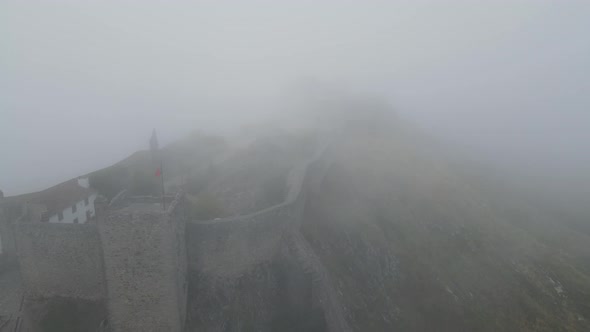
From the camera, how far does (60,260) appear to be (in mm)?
15055

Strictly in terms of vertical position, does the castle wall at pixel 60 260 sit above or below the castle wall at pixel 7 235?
above

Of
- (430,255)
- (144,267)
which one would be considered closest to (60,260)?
(144,267)

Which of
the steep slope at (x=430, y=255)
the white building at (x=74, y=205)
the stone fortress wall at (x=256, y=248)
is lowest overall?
the steep slope at (x=430, y=255)

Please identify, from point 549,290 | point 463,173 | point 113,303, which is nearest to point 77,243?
point 113,303

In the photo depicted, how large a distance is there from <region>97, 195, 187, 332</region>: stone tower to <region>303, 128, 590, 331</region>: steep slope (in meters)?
8.29

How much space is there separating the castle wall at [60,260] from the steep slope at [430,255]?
33.4 feet

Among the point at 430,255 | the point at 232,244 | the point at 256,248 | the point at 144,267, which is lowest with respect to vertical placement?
the point at 430,255

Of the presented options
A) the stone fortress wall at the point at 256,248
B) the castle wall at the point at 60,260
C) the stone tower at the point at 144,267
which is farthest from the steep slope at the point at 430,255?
the castle wall at the point at 60,260

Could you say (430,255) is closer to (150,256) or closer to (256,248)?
(256,248)

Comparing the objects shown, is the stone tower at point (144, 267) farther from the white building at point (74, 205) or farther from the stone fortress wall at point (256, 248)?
the white building at point (74, 205)

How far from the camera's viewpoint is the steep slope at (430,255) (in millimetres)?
21094

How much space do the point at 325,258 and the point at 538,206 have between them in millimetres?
44024

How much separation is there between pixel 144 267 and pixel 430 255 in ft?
66.5

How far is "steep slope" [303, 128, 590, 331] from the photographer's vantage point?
21.1 metres
